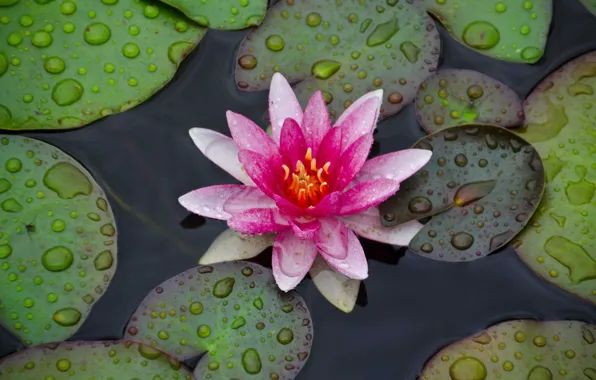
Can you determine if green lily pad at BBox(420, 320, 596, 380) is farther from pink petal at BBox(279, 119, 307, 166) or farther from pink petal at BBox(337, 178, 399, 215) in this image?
pink petal at BBox(279, 119, 307, 166)

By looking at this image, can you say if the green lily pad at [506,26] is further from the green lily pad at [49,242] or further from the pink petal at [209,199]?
the green lily pad at [49,242]

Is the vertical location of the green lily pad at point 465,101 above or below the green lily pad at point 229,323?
above

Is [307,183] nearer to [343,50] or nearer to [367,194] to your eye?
[367,194]

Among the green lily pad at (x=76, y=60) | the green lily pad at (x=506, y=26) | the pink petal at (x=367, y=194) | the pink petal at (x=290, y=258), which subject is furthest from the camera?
the green lily pad at (x=506, y=26)

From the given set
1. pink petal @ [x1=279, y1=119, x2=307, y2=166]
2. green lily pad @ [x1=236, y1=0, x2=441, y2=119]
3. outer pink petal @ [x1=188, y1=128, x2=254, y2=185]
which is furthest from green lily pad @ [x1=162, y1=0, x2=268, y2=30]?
pink petal @ [x1=279, y1=119, x2=307, y2=166]

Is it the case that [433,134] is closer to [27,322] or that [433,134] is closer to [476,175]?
[476,175]

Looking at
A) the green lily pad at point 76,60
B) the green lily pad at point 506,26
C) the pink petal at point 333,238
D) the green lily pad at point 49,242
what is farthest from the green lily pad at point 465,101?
the green lily pad at point 49,242

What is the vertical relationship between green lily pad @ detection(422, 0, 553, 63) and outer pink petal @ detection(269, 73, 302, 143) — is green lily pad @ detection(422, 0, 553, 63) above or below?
above
